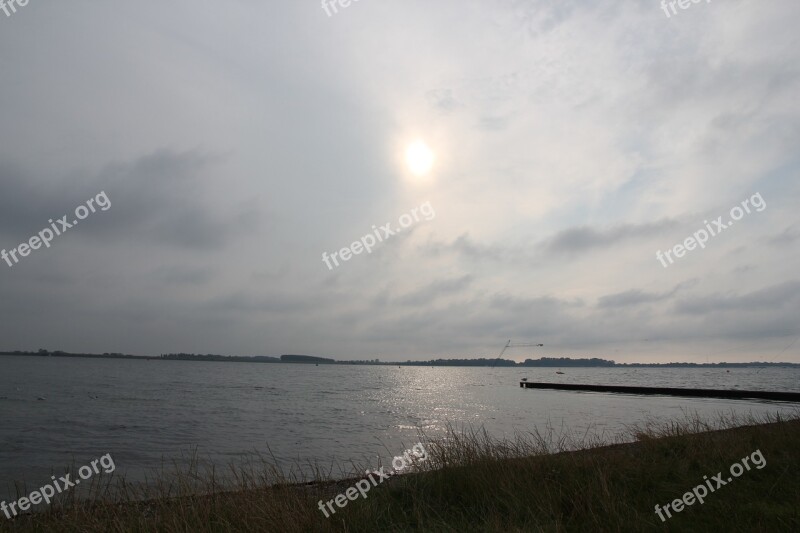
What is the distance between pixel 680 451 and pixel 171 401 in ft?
159

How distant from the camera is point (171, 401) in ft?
Answer: 167

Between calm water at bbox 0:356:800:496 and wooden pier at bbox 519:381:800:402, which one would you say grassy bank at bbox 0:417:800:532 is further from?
wooden pier at bbox 519:381:800:402

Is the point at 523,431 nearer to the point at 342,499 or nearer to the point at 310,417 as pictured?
the point at 310,417

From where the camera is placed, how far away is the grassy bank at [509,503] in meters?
7.72

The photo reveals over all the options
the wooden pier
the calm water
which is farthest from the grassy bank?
the wooden pier

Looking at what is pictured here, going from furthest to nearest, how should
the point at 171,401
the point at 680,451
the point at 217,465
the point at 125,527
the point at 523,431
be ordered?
the point at 171,401 < the point at 523,431 < the point at 217,465 < the point at 680,451 < the point at 125,527

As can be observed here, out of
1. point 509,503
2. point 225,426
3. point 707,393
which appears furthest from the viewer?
point 707,393

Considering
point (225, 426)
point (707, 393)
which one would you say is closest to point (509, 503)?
point (225, 426)

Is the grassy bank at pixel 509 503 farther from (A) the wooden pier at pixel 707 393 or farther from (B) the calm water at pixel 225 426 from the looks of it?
(A) the wooden pier at pixel 707 393

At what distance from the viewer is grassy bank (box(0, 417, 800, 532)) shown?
25.3 ft

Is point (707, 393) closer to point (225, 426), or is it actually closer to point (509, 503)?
point (225, 426)

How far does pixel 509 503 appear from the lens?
29.1 ft

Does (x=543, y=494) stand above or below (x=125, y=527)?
below

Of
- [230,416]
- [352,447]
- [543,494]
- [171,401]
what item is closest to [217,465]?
[352,447]
